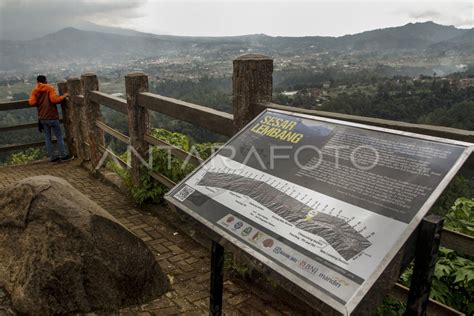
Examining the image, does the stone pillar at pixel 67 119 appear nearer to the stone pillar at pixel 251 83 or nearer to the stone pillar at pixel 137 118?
the stone pillar at pixel 137 118

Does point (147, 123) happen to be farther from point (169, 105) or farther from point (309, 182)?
point (309, 182)

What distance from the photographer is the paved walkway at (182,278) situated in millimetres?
2857

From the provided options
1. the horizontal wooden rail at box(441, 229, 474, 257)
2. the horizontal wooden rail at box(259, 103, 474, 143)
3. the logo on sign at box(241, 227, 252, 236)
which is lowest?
the horizontal wooden rail at box(441, 229, 474, 257)

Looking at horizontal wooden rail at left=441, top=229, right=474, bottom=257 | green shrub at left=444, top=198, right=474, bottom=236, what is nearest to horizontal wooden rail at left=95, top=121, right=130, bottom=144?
green shrub at left=444, top=198, right=474, bottom=236

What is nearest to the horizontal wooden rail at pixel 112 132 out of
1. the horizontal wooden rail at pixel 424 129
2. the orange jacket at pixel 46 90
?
the orange jacket at pixel 46 90

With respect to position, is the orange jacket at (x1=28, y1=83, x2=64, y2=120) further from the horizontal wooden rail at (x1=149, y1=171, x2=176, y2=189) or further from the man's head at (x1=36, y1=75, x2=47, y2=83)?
the horizontal wooden rail at (x1=149, y1=171, x2=176, y2=189)

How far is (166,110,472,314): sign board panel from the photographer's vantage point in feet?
4.43

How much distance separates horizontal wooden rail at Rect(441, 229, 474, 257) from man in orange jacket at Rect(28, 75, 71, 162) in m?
6.96

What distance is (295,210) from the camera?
1.64 m

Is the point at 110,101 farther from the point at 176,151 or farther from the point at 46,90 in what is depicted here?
the point at 46,90

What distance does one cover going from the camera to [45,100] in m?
7.20

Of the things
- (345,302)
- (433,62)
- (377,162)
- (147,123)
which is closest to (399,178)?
(377,162)

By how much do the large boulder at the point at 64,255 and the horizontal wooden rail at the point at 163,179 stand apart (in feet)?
4.52

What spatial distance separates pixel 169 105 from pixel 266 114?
188cm
